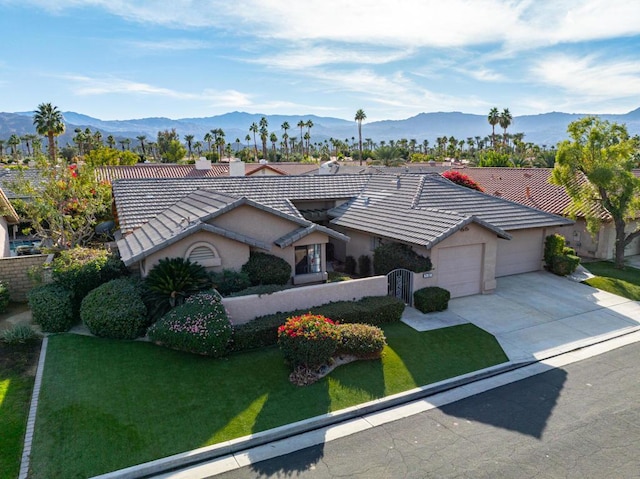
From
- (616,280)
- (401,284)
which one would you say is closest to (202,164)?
(401,284)

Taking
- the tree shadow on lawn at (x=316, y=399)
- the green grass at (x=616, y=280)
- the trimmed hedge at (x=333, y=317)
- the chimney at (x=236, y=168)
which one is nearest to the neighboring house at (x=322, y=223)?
the green grass at (x=616, y=280)

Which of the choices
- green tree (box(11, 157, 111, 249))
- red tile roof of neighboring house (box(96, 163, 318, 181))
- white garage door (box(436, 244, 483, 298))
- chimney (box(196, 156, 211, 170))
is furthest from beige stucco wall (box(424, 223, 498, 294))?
chimney (box(196, 156, 211, 170))

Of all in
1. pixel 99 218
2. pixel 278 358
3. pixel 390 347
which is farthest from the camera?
pixel 99 218

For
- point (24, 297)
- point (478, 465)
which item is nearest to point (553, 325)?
point (478, 465)

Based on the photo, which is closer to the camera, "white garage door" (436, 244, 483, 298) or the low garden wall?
the low garden wall

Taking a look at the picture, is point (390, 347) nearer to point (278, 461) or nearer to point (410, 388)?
point (410, 388)

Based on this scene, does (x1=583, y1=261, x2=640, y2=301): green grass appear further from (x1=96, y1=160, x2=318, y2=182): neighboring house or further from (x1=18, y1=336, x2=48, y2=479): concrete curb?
(x1=96, y1=160, x2=318, y2=182): neighboring house
